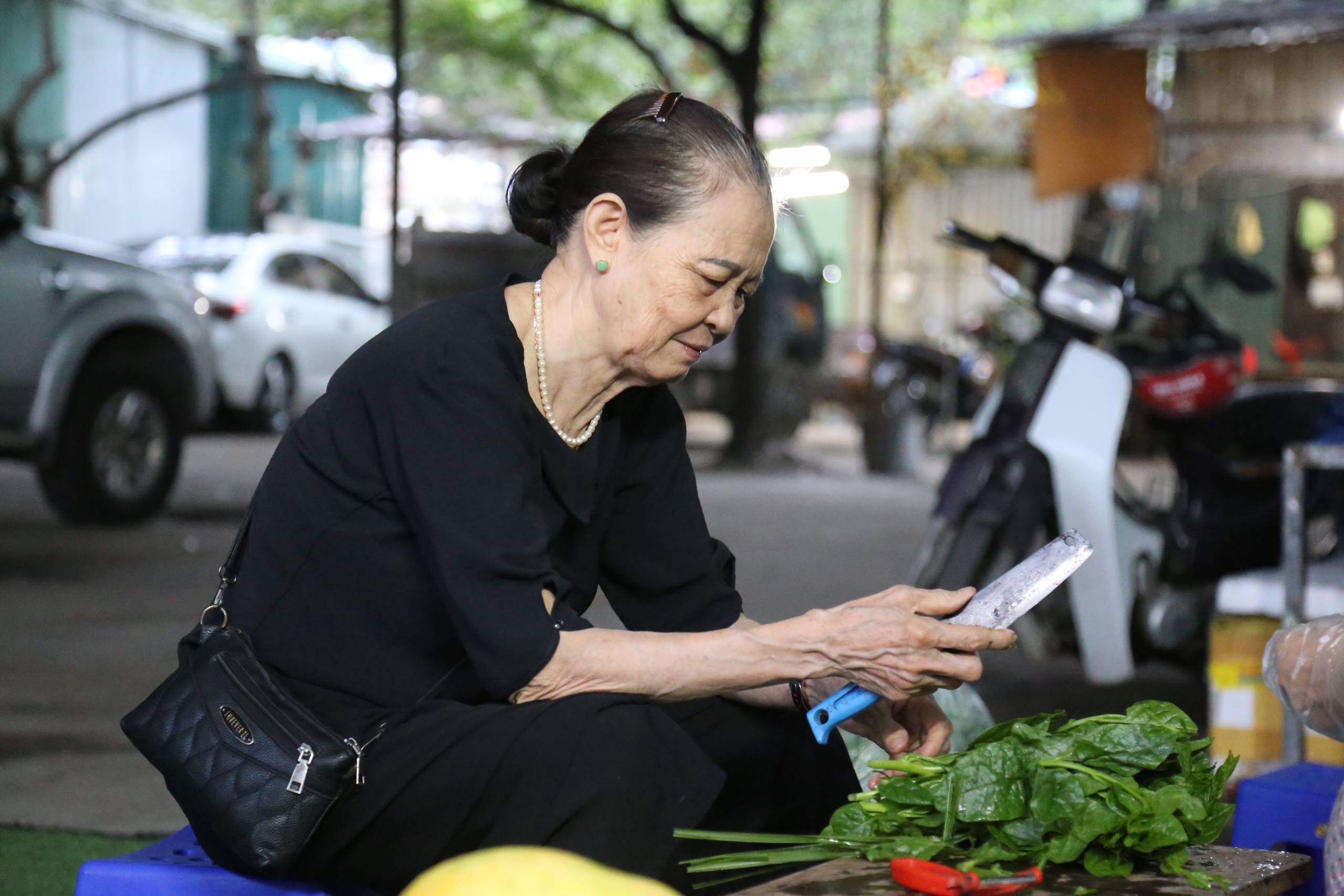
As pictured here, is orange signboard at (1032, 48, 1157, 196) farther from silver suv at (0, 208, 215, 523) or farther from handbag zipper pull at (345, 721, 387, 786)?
handbag zipper pull at (345, 721, 387, 786)

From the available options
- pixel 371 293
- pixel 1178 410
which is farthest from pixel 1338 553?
pixel 371 293

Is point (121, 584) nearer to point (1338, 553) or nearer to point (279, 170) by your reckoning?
point (1338, 553)

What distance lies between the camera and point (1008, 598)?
1.77 metres

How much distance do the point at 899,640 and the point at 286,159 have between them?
1860 cm

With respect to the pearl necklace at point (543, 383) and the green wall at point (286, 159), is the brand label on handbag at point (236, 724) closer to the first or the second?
the pearl necklace at point (543, 383)

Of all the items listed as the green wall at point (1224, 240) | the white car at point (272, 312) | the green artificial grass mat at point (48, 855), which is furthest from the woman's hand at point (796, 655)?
the green wall at point (1224, 240)

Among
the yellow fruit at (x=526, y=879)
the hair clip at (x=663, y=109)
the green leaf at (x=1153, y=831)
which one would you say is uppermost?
the hair clip at (x=663, y=109)

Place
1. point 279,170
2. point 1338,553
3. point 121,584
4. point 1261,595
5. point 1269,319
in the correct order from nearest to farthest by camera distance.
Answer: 1. point 1261,595
2. point 1338,553
3. point 121,584
4. point 1269,319
5. point 279,170

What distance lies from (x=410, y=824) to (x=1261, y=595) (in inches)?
102

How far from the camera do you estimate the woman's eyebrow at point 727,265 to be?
1912mm

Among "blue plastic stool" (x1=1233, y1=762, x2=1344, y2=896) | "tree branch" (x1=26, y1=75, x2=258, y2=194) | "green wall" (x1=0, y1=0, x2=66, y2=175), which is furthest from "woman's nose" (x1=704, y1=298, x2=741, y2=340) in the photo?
"green wall" (x1=0, y1=0, x2=66, y2=175)

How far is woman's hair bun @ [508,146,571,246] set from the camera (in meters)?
2.05

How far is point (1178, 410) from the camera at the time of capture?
4.52 meters

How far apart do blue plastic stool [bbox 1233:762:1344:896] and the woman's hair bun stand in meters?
1.48
